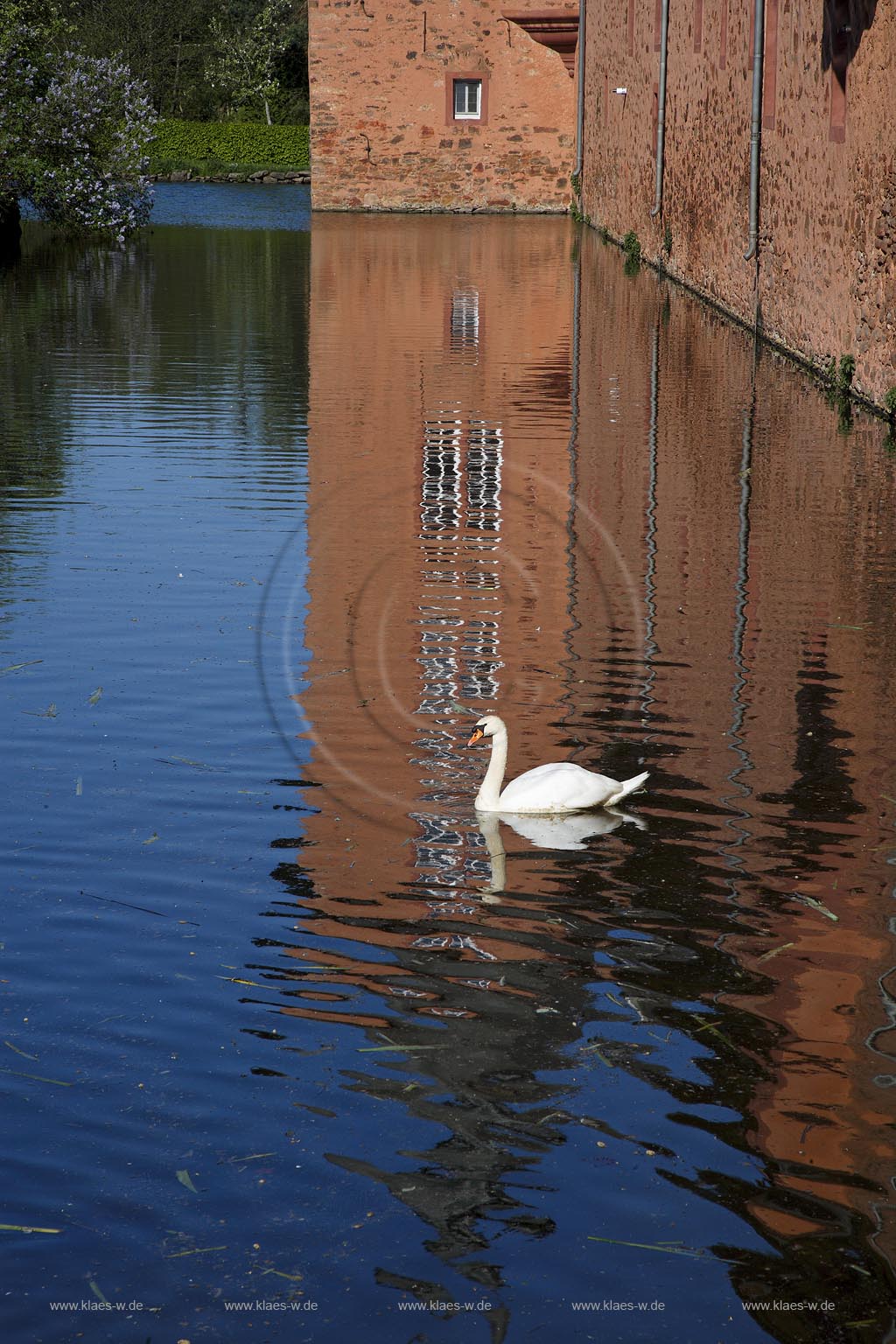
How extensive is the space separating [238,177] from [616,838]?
49.2 meters

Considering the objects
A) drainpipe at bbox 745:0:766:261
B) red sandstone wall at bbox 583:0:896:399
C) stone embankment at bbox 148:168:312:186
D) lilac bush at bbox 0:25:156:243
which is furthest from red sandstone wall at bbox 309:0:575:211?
drainpipe at bbox 745:0:766:261

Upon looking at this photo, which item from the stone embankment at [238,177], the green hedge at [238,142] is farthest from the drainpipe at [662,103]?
the green hedge at [238,142]

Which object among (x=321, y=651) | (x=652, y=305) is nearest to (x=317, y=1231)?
(x=321, y=651)

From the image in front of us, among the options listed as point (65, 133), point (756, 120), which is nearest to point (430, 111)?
point (65, 133)

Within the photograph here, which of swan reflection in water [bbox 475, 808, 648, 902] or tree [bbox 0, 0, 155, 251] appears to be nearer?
swan reflection in water [bbox 475, 808, 648, 902]

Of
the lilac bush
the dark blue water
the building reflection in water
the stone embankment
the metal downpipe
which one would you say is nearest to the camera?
the building reflection in water

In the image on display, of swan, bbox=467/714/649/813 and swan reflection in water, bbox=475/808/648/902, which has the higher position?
swan, bbox=467/714/649/813

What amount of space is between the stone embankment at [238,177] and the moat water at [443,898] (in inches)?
1628

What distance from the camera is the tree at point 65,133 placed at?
2919cm

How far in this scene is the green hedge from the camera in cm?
5491

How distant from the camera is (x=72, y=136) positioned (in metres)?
29.7

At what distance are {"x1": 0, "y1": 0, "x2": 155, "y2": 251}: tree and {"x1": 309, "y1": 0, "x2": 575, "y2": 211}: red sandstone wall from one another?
8473 millimetres

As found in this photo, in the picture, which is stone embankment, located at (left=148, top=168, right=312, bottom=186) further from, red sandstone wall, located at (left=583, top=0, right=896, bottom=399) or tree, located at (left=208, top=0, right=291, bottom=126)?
red sandstone wall, located at (left=583, top=0, right=896, bottom=399)

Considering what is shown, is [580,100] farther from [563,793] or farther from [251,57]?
[563,793]
